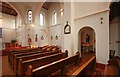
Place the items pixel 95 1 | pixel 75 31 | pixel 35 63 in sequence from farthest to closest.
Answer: pixel 75 31
pixel 95 1
pixel 35 63

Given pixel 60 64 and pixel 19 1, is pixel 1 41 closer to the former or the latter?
pixel 19 1

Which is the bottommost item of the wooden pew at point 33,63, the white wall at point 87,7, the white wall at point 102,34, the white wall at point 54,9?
the wooden pew at point 33,63

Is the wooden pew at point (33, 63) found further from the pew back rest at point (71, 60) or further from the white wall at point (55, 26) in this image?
the white wall at point (55, 26)

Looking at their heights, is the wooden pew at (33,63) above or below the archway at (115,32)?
below

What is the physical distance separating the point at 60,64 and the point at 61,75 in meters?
0.36

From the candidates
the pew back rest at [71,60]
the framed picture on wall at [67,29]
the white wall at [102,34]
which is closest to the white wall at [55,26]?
the framed picture on wall at [67,29]

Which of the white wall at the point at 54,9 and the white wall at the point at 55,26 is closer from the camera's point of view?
the white wall at the point at 55,26

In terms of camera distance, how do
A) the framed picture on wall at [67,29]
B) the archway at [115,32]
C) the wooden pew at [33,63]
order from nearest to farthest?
1. the wooden pew at [33,63]
2. the framed picture on wall at [67,29]
3. the archway at [115,32]

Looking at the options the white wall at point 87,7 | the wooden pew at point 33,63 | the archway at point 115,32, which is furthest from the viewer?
the archway at point 115,32

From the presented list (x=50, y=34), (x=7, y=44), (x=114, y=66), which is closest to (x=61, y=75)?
(x=114, y=66)

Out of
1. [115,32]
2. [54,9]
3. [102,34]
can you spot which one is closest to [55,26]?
[54,9]

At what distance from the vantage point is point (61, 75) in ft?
10.6

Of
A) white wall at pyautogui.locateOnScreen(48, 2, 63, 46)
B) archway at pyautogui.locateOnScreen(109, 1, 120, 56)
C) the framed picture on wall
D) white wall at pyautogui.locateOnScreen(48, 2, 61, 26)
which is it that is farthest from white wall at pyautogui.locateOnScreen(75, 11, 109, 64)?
white wall at pyautogui.locateOnScreen(48, 2, 61, 26)

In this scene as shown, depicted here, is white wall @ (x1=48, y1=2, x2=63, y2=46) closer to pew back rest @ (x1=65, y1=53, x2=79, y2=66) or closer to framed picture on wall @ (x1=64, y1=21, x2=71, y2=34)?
framed picture on wall @ (x1=64, y1=21, x2=71, y2=34)
